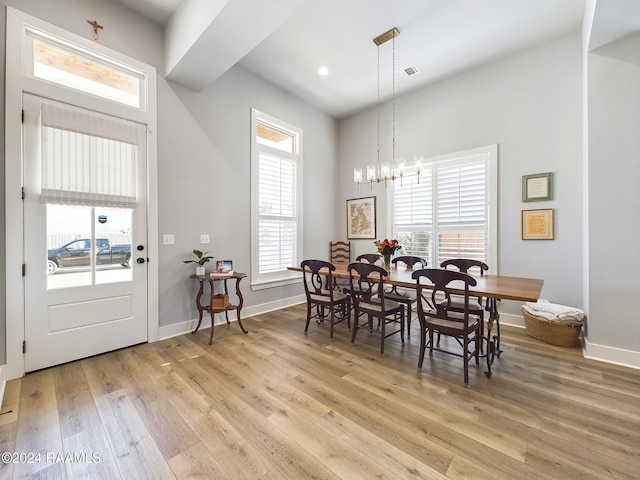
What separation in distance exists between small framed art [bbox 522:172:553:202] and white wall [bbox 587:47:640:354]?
0.74 m

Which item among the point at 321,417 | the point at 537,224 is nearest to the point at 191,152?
the point at 321,417

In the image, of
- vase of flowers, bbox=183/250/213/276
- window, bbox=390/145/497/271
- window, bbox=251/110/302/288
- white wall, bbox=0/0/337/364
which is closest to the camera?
white wall, bbox=0/0/337/364

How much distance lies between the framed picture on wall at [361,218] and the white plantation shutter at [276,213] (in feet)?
3.99

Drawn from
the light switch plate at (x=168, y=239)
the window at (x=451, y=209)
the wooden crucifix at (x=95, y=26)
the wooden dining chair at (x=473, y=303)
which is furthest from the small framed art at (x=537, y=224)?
the wooden crucifix at (x=95, y=26)

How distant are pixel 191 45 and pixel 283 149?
7.02ft

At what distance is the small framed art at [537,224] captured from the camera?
132 inches

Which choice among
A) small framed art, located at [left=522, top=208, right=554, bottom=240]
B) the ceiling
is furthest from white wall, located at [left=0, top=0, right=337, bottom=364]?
small framed art, located at [left=522, top=208, right=554, bottom=240]

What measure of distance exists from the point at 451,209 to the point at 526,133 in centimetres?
129

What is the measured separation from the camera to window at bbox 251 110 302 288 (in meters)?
4.11

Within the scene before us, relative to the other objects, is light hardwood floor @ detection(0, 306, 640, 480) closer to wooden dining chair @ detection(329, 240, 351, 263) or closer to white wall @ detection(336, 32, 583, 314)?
white wall @ detection(336, 32, 583, 314)

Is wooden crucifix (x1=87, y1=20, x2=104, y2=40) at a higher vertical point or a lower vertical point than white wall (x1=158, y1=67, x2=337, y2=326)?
higher

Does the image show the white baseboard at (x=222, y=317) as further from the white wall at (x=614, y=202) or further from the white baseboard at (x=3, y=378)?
the white wall at (x=614, y=202)

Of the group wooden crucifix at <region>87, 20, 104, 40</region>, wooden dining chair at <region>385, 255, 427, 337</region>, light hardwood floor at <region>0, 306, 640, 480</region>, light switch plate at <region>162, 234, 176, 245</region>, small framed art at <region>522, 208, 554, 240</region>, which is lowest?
light hardwood floor at <region>0, 306, 640, 480</region>

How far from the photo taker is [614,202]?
8.29ft
